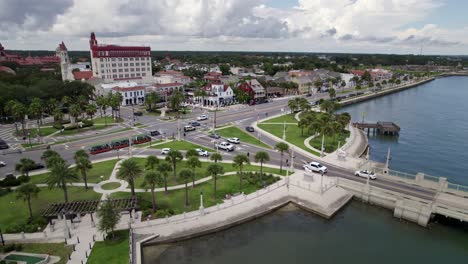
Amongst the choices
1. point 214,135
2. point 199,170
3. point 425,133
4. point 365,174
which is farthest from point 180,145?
point 425,133

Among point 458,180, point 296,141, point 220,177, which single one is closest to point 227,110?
point 296,141

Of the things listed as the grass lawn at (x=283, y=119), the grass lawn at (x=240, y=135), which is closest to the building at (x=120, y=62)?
the grass lawn at (x=283, y=119)

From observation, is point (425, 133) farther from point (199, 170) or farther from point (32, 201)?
point (32, 201)

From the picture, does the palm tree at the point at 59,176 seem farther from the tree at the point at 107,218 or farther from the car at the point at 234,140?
the car at the point at 234,140

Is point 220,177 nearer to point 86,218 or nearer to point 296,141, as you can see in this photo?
point 86,218

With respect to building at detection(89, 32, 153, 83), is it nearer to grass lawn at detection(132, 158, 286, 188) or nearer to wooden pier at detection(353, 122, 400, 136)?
grass lawn at detection(132, 158, 286, 188)

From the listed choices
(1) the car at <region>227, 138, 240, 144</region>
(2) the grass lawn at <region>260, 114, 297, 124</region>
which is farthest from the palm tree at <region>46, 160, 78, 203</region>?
(2) the grass lawn at <region>260, 114, 297, 124</region>
